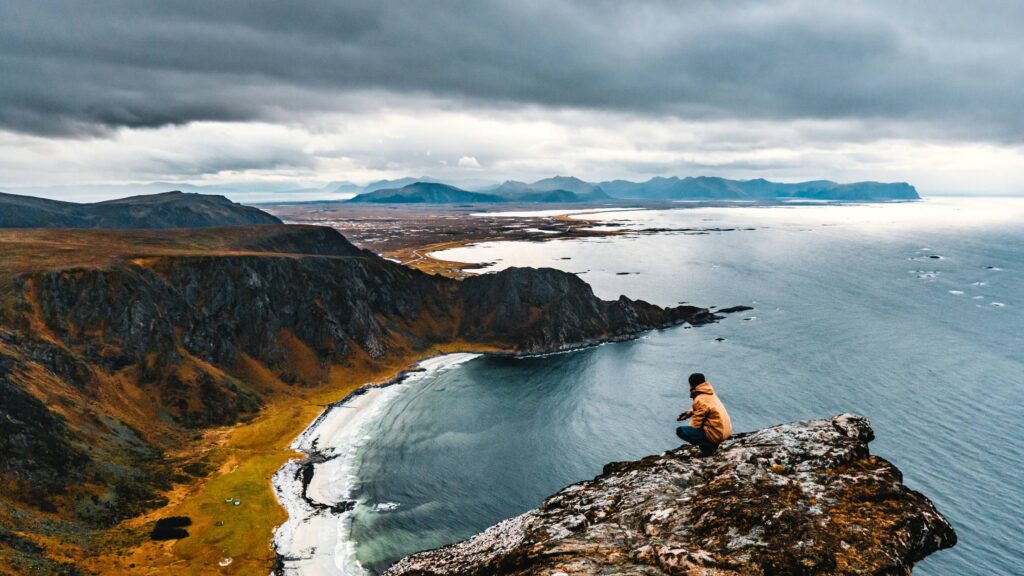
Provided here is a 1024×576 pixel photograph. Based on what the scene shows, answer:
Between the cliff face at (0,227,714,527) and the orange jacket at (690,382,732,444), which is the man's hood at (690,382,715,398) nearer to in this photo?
the orange jacket at (690,382,732,444)

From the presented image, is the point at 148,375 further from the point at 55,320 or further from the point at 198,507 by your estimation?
the point at 198,507

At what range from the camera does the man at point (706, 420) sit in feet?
56.2

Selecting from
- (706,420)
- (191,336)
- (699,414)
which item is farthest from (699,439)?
(191,336)

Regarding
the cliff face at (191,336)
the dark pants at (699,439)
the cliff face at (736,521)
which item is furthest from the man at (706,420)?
the cliff face at (191,336)

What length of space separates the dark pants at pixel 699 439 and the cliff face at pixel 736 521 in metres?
0.41

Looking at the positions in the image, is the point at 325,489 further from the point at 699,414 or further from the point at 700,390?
the point at 700,390

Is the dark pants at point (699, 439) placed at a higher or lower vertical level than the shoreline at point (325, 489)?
higher

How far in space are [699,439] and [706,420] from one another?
725 millimetres

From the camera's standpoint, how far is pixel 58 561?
178 feet

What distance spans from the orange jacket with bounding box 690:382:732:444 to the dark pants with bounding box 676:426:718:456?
0.17 metres

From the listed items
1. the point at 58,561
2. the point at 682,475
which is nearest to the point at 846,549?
the point at 682,475

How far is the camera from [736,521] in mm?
13047

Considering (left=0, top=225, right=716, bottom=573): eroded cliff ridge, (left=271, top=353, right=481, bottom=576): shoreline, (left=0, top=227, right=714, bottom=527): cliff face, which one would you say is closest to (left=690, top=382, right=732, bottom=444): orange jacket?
(left=271, top=353, right=481, bottom=576): shoreline

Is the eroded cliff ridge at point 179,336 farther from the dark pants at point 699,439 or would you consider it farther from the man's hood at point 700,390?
the man's hood at point 700,390
